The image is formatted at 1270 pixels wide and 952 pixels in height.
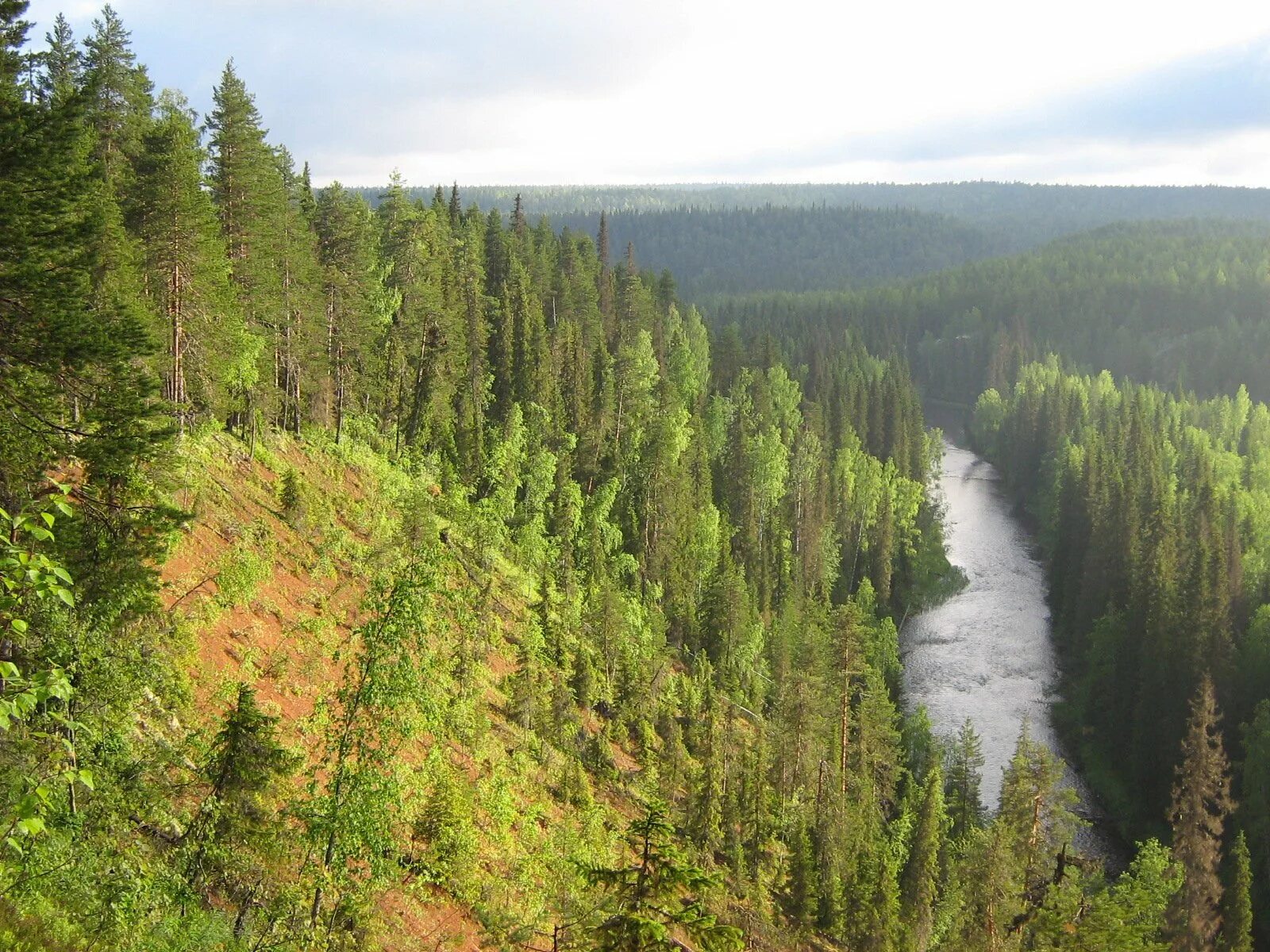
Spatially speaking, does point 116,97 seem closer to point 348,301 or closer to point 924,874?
point 348,301

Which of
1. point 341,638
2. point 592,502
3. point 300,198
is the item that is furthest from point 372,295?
point 341,638

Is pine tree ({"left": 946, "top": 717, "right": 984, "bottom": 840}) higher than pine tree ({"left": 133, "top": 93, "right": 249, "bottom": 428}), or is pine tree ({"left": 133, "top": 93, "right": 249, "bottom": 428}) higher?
pine tree ({"left": 133, "top": 93, "right": 249, "bottom": 428})

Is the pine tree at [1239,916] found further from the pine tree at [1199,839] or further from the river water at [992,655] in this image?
the river water at [992,655]

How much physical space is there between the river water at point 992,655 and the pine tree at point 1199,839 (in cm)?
806

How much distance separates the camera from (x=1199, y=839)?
144 feet

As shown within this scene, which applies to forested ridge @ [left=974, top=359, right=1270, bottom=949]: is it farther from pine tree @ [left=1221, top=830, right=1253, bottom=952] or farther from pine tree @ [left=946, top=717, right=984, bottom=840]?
pine tree @ [left=946, top=717, right=984, bottom=840]

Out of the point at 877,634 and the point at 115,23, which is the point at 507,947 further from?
the point at 877,634

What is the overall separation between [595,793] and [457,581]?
12.5m

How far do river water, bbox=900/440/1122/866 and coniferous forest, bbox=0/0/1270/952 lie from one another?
7.44 ft

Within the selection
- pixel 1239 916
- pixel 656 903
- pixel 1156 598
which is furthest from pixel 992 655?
pixel 656 903

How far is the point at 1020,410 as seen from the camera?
14125 cm

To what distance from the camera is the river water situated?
210 ft

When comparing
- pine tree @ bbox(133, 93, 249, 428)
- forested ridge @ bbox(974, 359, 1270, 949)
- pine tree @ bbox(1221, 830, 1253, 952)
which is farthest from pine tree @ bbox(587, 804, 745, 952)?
forested ridge @ bbox(974, 359, 1270, 949)

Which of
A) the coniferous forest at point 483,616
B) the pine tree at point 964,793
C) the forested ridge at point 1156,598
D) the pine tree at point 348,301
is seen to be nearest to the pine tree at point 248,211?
the coniferous forest at point 483,616
